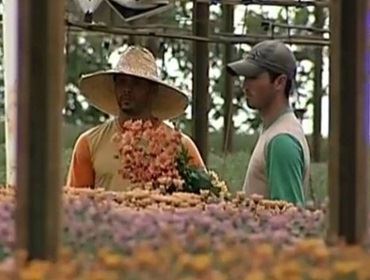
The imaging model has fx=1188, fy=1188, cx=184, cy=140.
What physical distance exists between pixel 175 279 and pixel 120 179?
217 cm

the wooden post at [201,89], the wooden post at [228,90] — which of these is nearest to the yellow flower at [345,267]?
the wooden post at [201,89]

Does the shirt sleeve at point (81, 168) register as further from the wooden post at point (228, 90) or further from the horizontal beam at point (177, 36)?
Result: the wooden post at point (228, 90)

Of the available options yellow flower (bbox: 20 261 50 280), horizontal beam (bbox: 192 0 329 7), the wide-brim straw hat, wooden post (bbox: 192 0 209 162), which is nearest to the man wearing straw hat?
the wide-brim straw hat

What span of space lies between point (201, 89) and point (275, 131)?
1.88 m

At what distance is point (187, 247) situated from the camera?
68.8 inches

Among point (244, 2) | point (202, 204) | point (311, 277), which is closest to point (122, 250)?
point (311, 277)

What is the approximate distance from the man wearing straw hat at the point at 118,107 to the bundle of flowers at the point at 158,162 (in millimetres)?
66

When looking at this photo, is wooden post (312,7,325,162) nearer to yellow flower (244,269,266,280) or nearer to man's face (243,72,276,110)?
man's face (243,72,276,110)

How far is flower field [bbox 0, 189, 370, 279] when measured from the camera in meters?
1.57

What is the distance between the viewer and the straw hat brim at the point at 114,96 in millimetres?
4340

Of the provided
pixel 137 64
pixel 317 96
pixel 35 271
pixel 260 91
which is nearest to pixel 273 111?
pixel 260 91

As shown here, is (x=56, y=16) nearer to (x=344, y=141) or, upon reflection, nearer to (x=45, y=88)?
(x=45, y=88)

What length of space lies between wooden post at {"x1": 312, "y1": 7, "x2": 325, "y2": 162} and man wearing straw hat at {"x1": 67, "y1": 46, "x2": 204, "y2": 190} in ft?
8.11

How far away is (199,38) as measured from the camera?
5234 mm
